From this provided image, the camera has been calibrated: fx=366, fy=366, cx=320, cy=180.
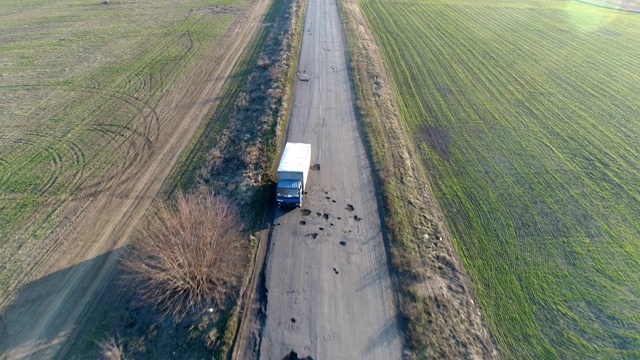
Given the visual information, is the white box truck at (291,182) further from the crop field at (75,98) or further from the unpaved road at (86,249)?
the crop field at (75,98)

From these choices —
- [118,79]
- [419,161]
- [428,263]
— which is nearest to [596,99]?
[419,161]

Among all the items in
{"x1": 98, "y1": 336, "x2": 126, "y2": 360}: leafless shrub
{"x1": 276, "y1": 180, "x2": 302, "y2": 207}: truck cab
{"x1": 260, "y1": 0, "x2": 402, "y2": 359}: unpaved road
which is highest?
{"x1": 276, "y1": 180, "x2": 302, "y2": 207}: truck cab

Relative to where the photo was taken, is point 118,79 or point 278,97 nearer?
point 278,97

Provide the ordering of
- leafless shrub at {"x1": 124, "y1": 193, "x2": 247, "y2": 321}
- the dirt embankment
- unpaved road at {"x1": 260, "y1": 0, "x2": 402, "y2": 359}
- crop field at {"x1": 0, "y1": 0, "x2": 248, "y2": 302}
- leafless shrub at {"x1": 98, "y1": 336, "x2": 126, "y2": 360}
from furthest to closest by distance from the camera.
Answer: crop field at {"x1": 0, "y1": 0, "x2": 248, "y2": 302}
leafless shrub at {"x1": 124, "y1": 193, "x2": 247, "y2": 321}
the dirt embankment
unpaved road at {"x1": 260, "y1": 0, "x2": 402, "y2": 359}
leafless shrub at {"x1": 98, "y1": 336, "x2": 126, "y2": 360}

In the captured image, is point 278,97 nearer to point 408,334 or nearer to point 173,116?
point 173,116

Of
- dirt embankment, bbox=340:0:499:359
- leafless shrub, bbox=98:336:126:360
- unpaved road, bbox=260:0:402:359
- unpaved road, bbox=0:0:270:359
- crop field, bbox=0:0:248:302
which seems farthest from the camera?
crop field, bbox=0:0:248:302

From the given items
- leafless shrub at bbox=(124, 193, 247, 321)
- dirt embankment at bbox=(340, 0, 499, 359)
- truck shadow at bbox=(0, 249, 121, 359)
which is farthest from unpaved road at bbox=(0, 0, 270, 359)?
dirt embankment at bbox=(340, 0, 499, 359)

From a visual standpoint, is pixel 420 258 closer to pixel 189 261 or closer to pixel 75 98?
pixel 189 261

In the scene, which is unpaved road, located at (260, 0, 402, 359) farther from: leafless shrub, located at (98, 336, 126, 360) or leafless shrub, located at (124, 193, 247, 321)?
leafless shrub, located at (98, 336, 126, 360)
